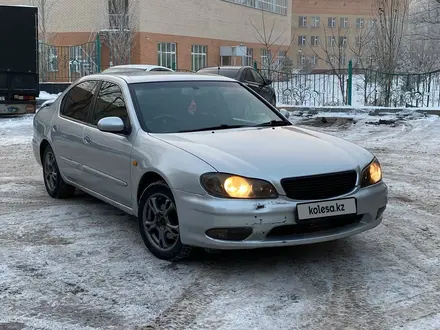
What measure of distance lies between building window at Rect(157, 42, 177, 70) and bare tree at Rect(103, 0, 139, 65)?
2.72 m

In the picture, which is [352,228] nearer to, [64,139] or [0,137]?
[64,139]

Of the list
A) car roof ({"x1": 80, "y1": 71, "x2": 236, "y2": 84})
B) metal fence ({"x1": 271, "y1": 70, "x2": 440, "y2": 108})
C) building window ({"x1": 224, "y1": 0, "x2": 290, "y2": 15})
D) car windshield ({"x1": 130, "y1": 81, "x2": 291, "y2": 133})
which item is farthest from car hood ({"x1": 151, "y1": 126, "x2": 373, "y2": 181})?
building window ({"x1": 224, "y1": 0, "x2": 290, "y2": 15})

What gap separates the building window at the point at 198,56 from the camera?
42375 mm

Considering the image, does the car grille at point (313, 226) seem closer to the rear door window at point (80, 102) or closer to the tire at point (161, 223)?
the tire at point (161, 223)

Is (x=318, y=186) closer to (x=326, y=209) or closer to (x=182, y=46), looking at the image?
(x=326, y=209)

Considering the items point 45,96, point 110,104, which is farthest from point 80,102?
point 45,96

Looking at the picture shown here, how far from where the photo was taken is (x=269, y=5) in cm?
5434

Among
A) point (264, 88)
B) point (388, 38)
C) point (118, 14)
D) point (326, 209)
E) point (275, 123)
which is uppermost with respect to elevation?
point (118, 14)

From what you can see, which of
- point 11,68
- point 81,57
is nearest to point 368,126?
point 11,68

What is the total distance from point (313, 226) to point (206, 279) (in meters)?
0.89

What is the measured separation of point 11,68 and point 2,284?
13.3m

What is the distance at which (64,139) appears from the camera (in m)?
6.19

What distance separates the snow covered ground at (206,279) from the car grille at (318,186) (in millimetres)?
628

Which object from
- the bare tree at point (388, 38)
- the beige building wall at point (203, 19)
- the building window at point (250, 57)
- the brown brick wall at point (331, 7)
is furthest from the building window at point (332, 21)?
the bare tree at point (388, 38)
